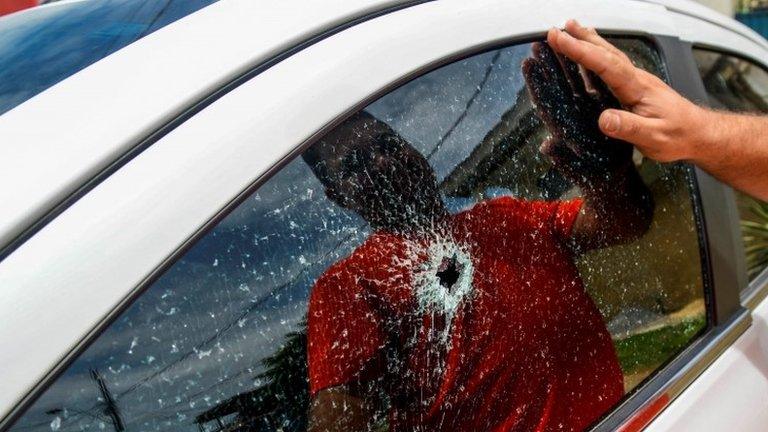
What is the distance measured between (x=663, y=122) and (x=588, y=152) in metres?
0.20

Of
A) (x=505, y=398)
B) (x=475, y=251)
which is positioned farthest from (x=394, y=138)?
(x=505, y=398)

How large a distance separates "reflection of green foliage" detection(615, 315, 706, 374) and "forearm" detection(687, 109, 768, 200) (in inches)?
13.2

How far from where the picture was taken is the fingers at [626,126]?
68.0 inches

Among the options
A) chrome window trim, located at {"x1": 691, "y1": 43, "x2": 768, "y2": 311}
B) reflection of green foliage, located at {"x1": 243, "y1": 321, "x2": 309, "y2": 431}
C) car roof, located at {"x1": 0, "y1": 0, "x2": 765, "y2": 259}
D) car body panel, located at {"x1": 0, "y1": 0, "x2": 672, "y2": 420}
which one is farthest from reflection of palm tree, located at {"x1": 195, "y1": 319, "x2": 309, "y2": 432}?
chrome window trim, located at {"x1": 691, "y1": 43, "x2": 768, "y2": 311}

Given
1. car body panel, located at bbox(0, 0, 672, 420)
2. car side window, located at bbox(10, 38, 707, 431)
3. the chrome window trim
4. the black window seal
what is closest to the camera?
car body panel, located at bbox(0, 0, 672, 420)

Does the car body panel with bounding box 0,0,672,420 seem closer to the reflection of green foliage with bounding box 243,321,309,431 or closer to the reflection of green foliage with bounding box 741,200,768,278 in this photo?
the reflection of green foliage with bounding box 243,321,309,431

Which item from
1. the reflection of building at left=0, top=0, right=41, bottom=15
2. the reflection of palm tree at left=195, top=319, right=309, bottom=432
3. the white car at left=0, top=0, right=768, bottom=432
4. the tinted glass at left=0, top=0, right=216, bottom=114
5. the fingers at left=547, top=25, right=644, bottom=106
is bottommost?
the reflection of palm tree at left=195, top=319, right=309, bottom=432

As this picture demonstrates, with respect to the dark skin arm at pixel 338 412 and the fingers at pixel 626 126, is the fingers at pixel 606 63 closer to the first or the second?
the fingers at pixel 626 126

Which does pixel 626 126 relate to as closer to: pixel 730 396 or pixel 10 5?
pixel 730 396

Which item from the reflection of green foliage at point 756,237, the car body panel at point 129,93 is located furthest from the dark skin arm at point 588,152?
the reflection of green foliage at point 756,237

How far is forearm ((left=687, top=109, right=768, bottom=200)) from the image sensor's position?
1.94 metres

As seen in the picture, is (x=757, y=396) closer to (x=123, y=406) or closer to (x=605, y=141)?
(x=605, y=141)

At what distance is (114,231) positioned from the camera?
965 mm

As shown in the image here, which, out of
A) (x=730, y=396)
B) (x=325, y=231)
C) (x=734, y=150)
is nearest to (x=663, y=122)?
(x=734, y=150)
